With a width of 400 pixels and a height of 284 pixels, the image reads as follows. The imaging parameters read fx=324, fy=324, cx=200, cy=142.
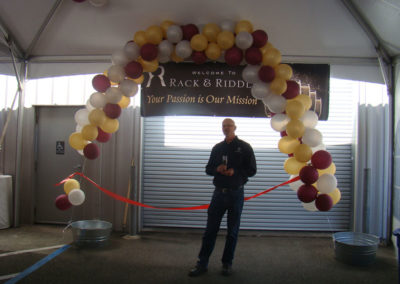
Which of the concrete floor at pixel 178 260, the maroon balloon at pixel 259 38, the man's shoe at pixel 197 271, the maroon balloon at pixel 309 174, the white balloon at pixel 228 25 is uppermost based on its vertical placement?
the white balloon at pixel 228 25

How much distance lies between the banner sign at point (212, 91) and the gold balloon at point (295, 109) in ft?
4.24

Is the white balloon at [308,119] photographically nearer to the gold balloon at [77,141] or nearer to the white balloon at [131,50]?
the white balloon at [131,50]

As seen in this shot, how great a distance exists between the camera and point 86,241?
14.6 feet

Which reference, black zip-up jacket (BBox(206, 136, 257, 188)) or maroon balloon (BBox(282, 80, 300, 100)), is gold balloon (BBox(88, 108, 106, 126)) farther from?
maroon balloon (BBox(282, 80, 300, 100))

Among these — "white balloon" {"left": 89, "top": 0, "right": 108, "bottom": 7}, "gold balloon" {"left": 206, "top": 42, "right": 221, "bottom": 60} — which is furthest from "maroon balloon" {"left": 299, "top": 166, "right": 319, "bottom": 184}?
"white balloon" {"left": 89, "top": 0, "right": 108, "bottom": 7}

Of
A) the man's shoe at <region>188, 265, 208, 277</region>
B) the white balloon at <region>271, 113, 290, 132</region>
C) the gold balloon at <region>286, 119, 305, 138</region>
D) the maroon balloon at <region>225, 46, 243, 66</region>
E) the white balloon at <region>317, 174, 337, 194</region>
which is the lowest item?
the man's shoe at <region>188, 265, 208, 277</region>

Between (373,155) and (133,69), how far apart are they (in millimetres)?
3877

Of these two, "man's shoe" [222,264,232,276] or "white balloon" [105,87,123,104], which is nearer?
"man's shoe" [222,264,232,276]

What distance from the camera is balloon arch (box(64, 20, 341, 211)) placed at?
3.64 m

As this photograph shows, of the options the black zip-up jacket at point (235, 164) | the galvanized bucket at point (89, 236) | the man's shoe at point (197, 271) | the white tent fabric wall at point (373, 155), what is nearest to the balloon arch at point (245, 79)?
the black zip-up jacket at point (235, 164)

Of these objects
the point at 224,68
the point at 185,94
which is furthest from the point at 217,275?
the point at 224,68

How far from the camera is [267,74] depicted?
12.2ft

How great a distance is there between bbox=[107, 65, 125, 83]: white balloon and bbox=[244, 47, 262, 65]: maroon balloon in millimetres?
1556

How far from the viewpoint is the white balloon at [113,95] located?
3926 mm
